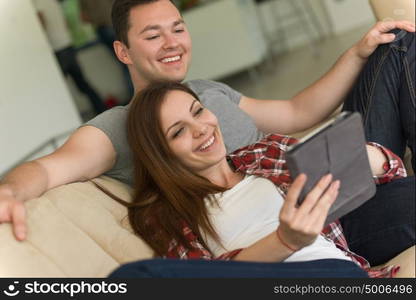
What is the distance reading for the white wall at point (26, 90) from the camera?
3.98 meters

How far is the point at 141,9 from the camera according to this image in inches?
78.3

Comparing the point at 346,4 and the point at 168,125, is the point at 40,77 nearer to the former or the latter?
the point at 168,125

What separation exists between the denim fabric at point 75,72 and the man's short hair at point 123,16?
330 cm

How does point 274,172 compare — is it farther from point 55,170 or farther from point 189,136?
point 55,170

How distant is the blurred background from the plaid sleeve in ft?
6.87

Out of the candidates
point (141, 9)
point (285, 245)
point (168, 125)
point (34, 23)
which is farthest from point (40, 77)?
point (285, 245)

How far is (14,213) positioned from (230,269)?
511mm

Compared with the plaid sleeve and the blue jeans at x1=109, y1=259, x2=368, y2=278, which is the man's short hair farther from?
the blue jeans at x1=109, y1=259, x2=368, y2=278

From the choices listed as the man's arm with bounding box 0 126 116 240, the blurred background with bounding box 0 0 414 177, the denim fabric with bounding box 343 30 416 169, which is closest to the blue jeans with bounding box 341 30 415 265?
the denim fabric with bounding box 343 30 416 169

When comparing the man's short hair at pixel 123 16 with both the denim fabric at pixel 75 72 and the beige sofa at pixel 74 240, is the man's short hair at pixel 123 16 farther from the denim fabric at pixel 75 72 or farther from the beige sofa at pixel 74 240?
the denim fabric at pixel 75 72

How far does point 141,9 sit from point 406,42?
81 centimetres

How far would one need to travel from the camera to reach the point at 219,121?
193cm

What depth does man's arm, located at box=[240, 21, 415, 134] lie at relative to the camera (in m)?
1.98

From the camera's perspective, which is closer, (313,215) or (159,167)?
(313,215)
